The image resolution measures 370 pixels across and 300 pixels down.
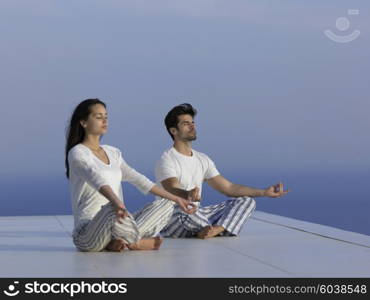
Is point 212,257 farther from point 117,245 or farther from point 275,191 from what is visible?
point 275,191

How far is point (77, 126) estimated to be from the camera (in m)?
6.14

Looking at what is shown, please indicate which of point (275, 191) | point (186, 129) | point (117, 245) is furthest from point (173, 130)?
point (117, 245)

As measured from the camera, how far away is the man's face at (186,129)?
692 centimetres

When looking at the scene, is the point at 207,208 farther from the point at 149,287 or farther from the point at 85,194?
the point at 149,287

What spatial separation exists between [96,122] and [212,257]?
40.7 inches

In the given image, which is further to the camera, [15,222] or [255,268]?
[15,222]

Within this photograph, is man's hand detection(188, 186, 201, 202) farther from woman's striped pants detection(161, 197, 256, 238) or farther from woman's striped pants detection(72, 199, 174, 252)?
woman's striped pants detection(161, 197, 256, 238)

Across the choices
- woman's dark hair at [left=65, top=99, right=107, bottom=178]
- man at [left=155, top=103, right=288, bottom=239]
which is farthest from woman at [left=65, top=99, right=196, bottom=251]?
man at [left=155, top=103, right=288, bottom=239]

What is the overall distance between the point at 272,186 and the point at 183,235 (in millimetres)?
711

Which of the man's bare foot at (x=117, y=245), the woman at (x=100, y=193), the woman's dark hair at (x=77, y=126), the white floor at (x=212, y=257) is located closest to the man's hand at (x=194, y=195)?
the woman at (x=100, y=193)

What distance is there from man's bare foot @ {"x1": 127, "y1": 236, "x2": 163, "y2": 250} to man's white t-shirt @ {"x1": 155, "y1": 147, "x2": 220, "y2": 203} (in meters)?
0.76

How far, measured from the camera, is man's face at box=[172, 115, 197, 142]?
22.7 feet

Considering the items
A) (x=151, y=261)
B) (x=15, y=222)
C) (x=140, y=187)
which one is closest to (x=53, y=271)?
(x=151, y=261)

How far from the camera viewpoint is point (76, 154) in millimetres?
5965
